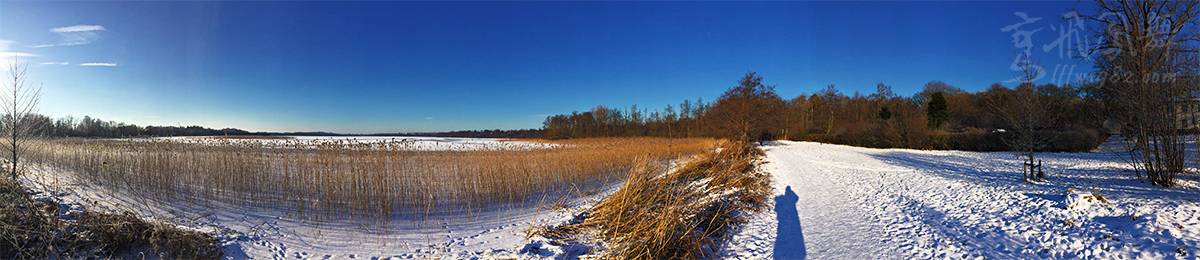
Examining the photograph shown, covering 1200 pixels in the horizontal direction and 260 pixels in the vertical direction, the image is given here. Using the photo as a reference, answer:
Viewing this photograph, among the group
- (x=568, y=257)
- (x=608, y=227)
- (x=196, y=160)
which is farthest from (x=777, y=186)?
(x=196, y=160)

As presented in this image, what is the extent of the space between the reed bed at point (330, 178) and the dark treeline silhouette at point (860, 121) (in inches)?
474

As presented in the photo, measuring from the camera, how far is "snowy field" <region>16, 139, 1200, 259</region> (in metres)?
3.77

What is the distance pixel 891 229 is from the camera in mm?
4707

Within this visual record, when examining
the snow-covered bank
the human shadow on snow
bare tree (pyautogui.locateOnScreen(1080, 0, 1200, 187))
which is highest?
bare tree (pyautogui.locateOnScreen(1080, 0, 1200, 187))

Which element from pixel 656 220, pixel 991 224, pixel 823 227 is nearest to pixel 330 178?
pixel 656 220

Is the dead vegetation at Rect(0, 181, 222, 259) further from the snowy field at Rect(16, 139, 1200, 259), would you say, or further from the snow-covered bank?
the snow-covered bank

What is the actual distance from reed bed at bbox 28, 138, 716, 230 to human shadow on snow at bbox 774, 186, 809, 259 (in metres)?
1.89

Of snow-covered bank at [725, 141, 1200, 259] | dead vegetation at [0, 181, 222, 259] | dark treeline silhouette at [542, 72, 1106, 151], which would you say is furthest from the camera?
dark treeline silhouette at [542, 72, 1106, 151]

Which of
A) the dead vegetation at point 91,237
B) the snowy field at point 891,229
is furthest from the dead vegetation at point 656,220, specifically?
the dead vegetation at point 91,237

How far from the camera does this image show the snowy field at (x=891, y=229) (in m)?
3.77

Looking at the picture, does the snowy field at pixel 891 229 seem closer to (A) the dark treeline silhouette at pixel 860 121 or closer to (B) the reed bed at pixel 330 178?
(B) the reed bed at pixel 330 178

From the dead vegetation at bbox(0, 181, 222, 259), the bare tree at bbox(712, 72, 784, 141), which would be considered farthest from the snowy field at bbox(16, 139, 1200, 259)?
the bare tree at bbox(712, 72, 784, 141)

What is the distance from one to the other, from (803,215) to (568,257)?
12.0ft

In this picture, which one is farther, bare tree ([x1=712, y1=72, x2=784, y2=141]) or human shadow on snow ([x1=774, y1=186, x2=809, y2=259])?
bare tree ([x1=712, y1=72, x2=784, y2=141])
